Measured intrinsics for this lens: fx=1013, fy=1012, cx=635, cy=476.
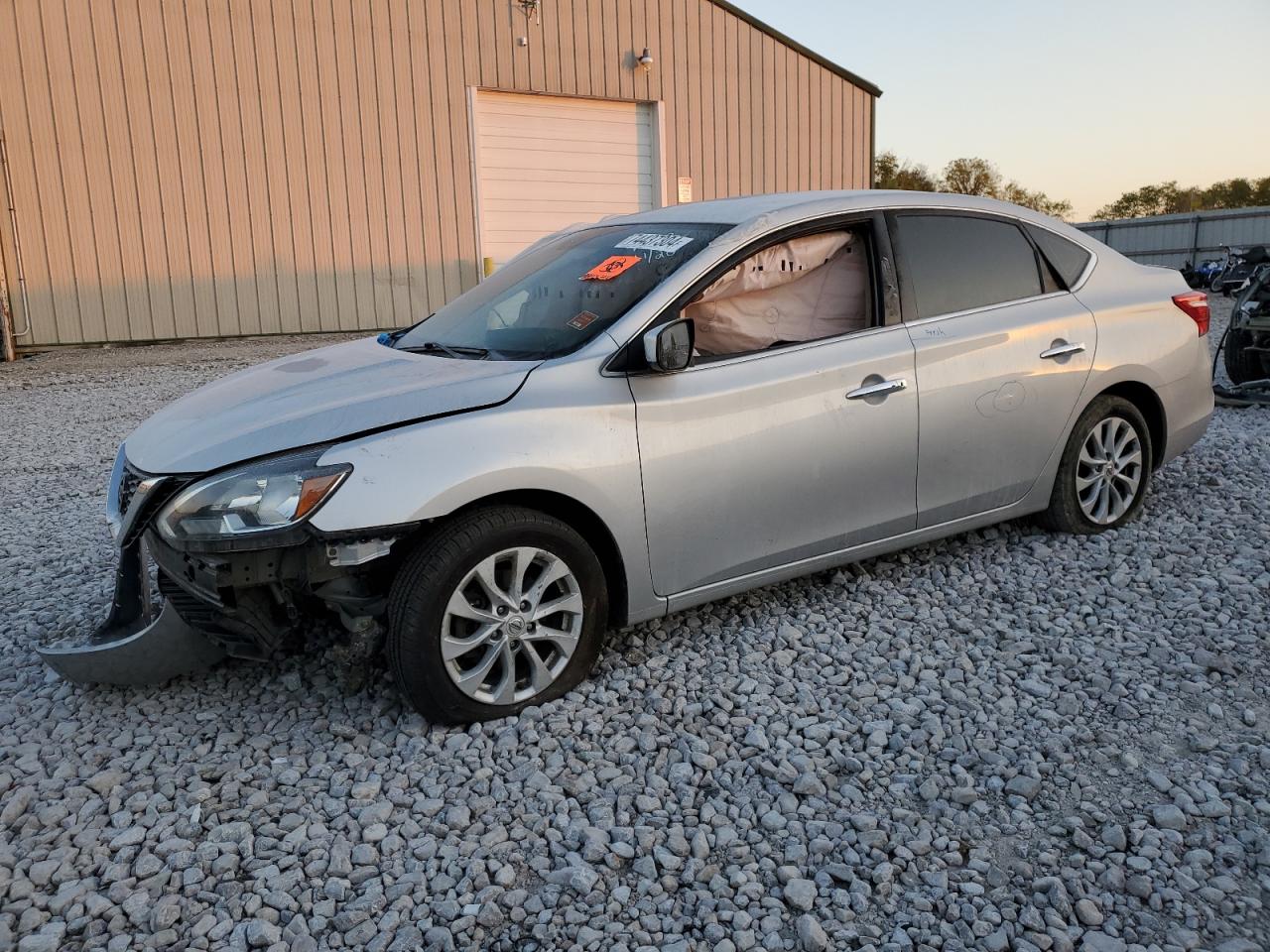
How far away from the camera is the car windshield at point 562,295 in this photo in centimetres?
368

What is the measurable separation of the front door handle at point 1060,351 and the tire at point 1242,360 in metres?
5.25

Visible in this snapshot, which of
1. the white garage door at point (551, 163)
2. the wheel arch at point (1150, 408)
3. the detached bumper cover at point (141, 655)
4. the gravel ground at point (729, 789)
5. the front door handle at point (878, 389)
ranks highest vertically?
the white garage door at point (551, 163)

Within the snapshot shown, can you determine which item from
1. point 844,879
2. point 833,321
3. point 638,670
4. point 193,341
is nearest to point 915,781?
point 844,879

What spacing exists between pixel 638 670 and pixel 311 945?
1.58 m

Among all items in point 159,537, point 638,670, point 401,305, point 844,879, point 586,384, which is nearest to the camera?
point 844,879

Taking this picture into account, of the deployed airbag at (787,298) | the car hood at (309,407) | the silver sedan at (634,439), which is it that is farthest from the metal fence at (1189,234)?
the car hood at (309,407)

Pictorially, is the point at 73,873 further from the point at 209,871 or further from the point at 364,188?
the point at 364,188

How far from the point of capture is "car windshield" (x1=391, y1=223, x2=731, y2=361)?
12.1ft

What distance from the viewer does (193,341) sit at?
13969 mm

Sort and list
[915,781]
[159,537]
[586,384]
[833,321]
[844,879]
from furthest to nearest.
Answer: [833,321] → [586,384] → [159,537] → [915,781] → [844,879]

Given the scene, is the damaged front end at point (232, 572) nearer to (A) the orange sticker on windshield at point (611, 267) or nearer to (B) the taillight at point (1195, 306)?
(A) the orange sticker on windshield at point (611, 267)

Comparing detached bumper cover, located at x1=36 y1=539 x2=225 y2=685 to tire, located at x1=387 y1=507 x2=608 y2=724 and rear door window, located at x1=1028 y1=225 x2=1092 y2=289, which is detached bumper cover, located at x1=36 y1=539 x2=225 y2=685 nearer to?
tire, located at x1=387 y1=507 x2=608 y2=724

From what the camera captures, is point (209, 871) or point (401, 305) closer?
point (209, 871)

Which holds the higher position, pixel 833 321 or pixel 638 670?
pixel 833 321
